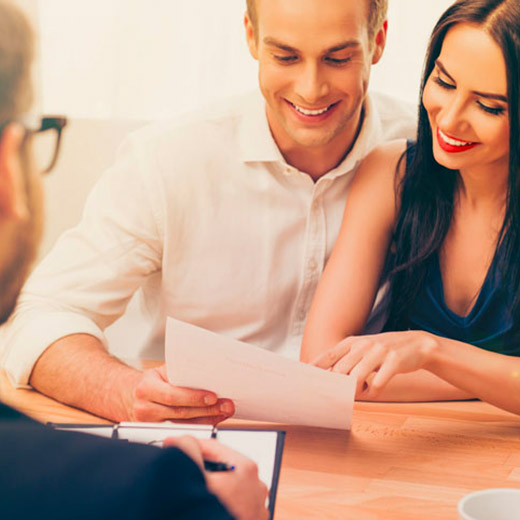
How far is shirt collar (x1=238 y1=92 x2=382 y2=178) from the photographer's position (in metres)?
1.77

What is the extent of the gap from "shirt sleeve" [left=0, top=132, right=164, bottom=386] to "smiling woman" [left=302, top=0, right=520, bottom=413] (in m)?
0.42

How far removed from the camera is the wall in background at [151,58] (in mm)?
3275

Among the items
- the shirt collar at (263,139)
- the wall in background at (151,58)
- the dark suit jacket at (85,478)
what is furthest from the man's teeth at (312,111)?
the wall in background at (151,58)

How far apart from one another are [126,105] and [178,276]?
1.74 meters

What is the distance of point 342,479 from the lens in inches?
43.6

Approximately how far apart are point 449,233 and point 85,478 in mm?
1315

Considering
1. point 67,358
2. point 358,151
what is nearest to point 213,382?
point 67,358

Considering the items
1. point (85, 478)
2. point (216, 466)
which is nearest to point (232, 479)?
point (216, 466)

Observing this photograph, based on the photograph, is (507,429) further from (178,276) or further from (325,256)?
(178,276)

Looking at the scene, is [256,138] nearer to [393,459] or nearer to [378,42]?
[378,42]

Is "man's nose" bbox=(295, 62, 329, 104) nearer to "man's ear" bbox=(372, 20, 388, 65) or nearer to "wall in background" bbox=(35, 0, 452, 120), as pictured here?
"man's ear" bbox=(372, 20, 388, 65)

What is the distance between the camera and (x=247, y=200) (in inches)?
71.3

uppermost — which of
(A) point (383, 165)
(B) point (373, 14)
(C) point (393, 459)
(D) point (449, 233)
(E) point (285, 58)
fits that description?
(B) point (373, 14)

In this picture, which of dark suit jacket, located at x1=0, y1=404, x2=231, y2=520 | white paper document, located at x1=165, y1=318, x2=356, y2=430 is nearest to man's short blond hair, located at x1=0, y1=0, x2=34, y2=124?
dark suit jacket, located at x1=0, y1=404, x2=231, y2=520
